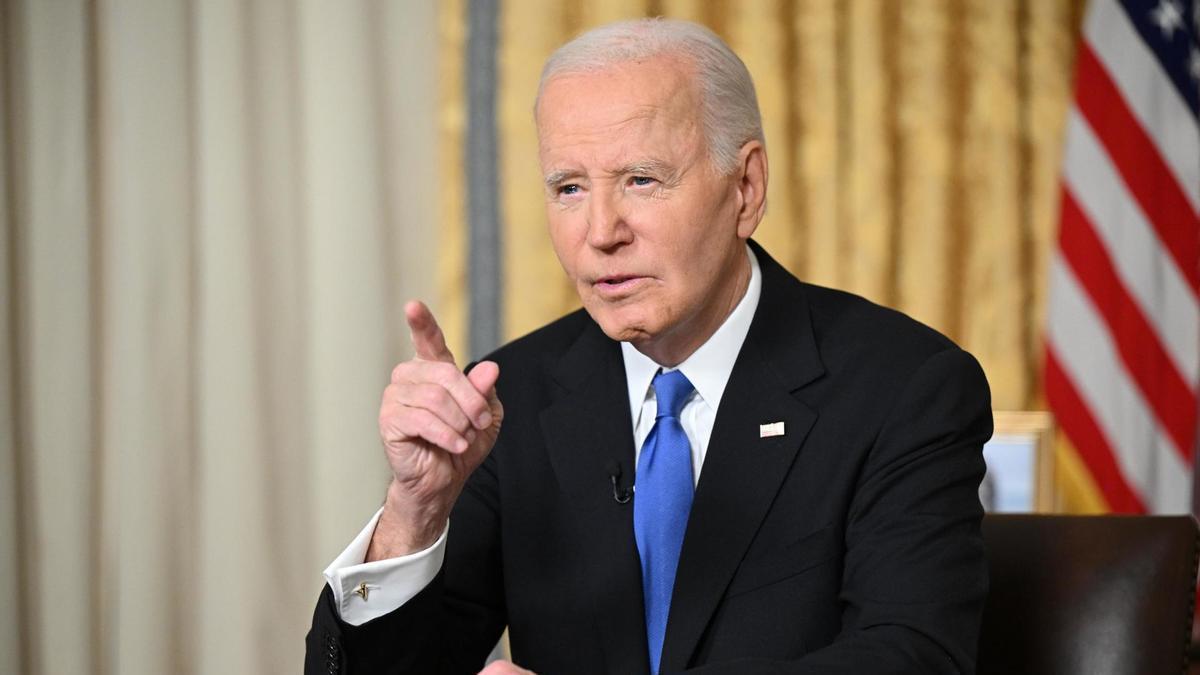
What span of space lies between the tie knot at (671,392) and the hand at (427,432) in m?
0.30

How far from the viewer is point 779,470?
194 centimetres

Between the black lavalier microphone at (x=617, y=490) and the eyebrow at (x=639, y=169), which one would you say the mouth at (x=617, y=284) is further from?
the black lavalier microphone at (x=617, y=490)

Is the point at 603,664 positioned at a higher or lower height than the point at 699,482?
lower

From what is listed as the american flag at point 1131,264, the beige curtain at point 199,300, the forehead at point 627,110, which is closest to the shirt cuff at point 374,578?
the forehead at point 627,110

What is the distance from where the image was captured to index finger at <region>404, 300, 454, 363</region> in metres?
1.68

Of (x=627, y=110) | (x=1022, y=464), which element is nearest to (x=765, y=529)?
(x=627, y=110)

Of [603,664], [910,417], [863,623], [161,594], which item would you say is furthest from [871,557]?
[161,594]

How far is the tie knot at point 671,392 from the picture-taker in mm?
2037

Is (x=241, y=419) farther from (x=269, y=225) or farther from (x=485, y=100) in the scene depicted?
(x=485, y=100)

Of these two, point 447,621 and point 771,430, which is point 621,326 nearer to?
point 771,430

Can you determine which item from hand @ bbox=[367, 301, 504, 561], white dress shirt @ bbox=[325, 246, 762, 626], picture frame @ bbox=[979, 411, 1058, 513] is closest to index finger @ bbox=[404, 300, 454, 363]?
hand @ bbox=[367, 301, 504, 561]

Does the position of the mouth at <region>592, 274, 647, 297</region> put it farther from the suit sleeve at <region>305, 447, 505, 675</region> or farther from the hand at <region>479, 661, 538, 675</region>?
the hand at <region>479, 661, 538, 675</region>

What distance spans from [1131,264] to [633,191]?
2356 millimetres

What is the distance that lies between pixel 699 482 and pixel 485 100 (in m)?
2.15
